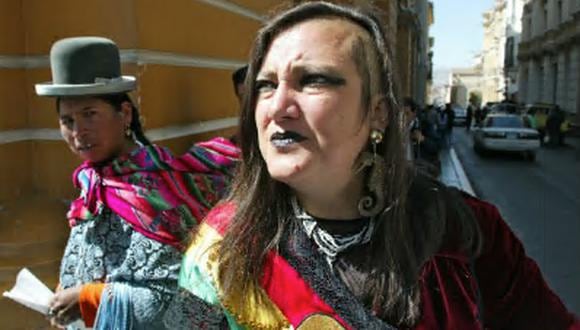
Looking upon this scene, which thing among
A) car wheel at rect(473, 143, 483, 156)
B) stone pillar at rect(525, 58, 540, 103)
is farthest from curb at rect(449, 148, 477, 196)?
stone pillar at rect(525, 58, 540, 103)

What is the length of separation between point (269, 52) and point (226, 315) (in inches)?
25.8

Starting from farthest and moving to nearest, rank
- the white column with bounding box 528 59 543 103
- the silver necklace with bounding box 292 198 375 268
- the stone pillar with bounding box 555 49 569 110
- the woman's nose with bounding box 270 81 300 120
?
the white column with bounding box 528 59 543 103, the stone pillar with bounding box 555 49 569 110, the silver necklace with bounding box 292 198 375 268, the woman's nose with bounding box 270 81 300 120

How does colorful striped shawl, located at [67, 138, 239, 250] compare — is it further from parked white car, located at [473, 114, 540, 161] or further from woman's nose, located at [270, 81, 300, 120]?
parked white car, located at [473, 114, 540, 161]

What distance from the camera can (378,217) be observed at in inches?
64.8

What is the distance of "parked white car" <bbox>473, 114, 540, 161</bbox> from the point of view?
1984cm

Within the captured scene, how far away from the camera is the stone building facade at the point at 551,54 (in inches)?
1287

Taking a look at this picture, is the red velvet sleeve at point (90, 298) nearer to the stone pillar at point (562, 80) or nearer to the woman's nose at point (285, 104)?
the woman's nose at point (285, 104)

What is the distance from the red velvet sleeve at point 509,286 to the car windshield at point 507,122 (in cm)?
2008

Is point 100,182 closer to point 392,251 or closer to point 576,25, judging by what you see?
point 392,251

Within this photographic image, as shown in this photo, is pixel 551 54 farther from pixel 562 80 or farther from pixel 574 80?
pixel 574 80

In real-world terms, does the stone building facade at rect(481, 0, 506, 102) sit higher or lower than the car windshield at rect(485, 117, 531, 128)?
higher

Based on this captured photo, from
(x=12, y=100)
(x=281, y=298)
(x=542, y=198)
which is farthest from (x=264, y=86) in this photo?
(x=542, y=198)

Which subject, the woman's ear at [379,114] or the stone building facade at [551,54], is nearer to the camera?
the woman's ear at [379,114]

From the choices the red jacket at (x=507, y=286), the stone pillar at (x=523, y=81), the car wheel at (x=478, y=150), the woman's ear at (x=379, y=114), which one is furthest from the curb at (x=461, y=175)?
the stone pillar at (x=523, y=81)
